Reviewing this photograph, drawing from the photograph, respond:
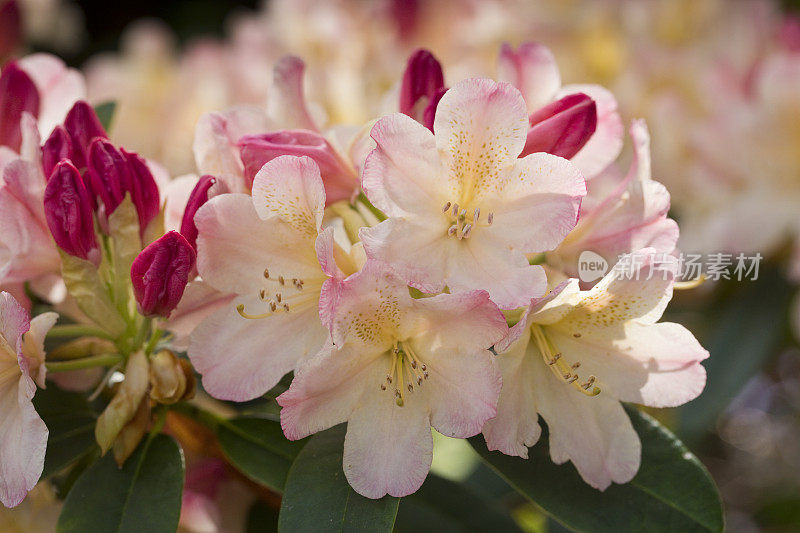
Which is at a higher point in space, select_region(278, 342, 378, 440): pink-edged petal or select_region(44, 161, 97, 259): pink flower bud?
select_region(44, 161, 97, 259): pink flower bud

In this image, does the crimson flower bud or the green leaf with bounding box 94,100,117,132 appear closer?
the crimson flower bud

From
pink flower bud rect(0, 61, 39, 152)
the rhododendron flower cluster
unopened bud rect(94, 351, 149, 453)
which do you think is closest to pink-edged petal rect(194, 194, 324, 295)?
the rhododendron flower cluster

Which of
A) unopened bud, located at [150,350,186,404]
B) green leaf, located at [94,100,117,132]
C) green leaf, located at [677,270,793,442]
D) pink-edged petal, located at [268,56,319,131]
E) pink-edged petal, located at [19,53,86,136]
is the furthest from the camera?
green leaf, located at [677,270,793,442]

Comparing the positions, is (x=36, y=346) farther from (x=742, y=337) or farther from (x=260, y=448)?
(x=742, y=337)

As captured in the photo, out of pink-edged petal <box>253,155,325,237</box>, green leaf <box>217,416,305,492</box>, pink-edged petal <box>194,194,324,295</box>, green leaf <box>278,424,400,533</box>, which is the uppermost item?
pink-edged petal <box>253,155,325,237</box>

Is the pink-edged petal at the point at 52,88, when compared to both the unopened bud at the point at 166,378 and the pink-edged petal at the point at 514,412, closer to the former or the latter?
the unopened bud at the point at 166,378

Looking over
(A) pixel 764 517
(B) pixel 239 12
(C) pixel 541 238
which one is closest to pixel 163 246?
(C) pixel 541 238

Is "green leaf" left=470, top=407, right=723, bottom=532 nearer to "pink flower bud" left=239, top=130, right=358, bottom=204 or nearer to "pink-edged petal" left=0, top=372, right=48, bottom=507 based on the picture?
"pink flower bud" left=239, top=130, right=358, bottom=204
